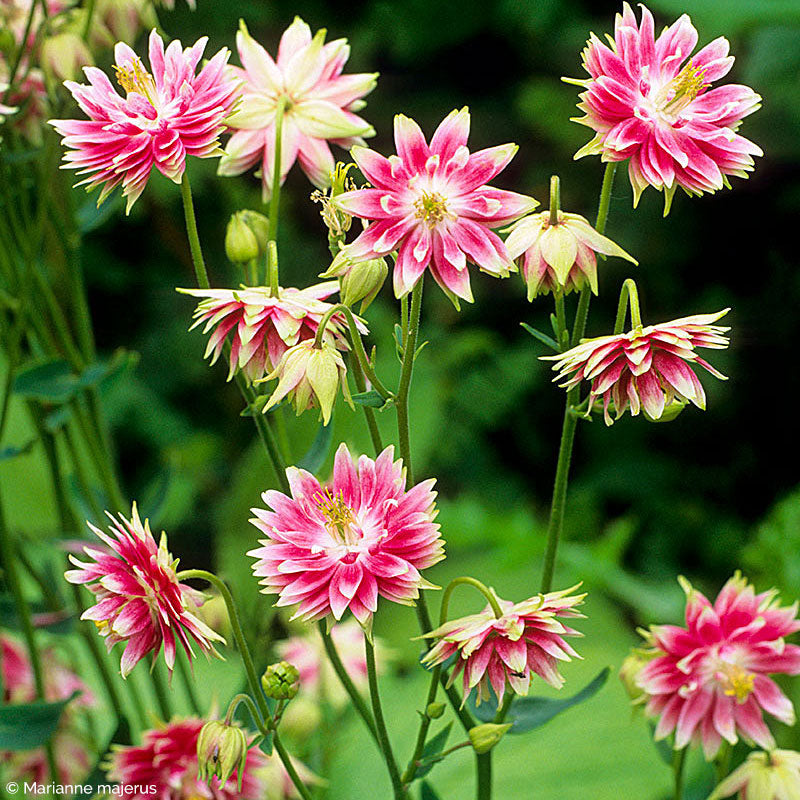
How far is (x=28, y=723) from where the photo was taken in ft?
2.36

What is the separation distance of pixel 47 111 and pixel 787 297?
58.5 inches

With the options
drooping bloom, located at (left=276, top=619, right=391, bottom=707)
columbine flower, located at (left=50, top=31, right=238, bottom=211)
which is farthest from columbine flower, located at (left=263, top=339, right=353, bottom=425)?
drooping bloom, located at (left=276, top=619, right=391, bottom=707)

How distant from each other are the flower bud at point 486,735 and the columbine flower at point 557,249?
9.2 inches

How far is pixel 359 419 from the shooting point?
1412 mm

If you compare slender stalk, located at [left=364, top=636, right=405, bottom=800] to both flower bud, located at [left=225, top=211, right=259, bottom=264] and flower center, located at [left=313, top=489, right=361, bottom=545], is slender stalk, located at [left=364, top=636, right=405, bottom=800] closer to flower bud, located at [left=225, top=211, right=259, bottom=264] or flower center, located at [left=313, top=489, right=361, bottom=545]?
flower center, located at [left=313, top=489, right=361, bottom=545]

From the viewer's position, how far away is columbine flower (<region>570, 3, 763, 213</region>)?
507mm

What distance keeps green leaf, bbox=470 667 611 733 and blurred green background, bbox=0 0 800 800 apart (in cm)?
89

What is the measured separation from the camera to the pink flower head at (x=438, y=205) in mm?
499

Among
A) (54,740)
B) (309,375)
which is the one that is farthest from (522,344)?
(309,375)

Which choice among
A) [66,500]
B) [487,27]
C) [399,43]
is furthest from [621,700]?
[487,27]

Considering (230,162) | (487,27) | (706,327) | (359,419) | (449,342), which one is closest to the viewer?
(706,327)

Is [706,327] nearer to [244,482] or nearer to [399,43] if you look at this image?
[244,482]

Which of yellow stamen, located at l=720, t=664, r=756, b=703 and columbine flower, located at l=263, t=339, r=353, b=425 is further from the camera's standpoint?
yellow stamen, located at l=720, t=664, r=756, b=703

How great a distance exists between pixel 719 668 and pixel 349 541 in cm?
27
